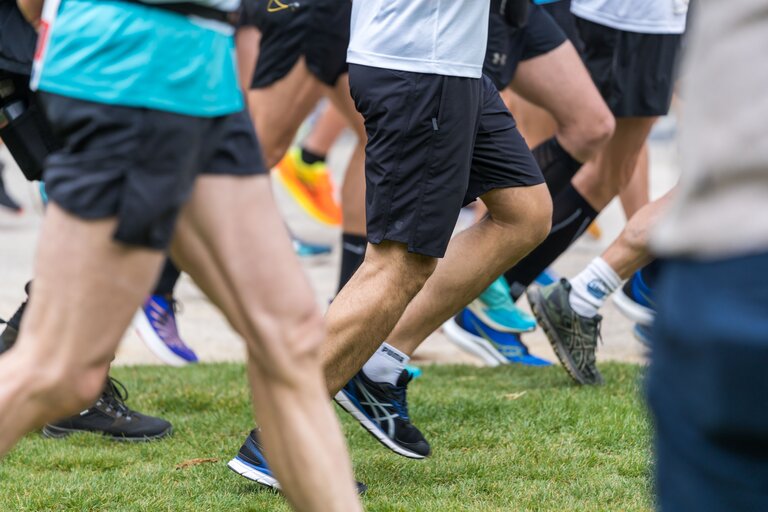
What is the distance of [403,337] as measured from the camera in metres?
3.74

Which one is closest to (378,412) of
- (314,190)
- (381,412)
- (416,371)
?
(381,412)

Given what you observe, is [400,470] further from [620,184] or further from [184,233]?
[620,184]

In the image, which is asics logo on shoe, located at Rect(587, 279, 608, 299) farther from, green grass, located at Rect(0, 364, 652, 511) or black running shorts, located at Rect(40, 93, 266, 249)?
black running shorts, located at Rect(40, 93, 266, 249)

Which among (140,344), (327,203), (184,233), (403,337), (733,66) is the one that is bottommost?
(327,203)

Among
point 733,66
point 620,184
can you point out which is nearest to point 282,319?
point 733,66

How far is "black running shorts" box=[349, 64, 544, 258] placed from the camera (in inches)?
126

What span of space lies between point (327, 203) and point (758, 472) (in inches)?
284

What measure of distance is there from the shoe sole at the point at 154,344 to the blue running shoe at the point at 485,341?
1.18 m

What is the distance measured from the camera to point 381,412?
3.54m

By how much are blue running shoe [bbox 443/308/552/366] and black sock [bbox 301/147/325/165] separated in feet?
11.5

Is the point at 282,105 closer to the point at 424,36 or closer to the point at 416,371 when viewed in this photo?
the point at 416,371

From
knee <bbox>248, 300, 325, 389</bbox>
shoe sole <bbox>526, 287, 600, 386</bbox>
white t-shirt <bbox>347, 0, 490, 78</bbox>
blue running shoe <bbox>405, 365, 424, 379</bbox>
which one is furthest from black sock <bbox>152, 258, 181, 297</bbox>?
knee <bbox>248, 300, 325, 389</bbox>

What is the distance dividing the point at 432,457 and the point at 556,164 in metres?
1.69

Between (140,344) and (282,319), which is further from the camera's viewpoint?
(140,344)
